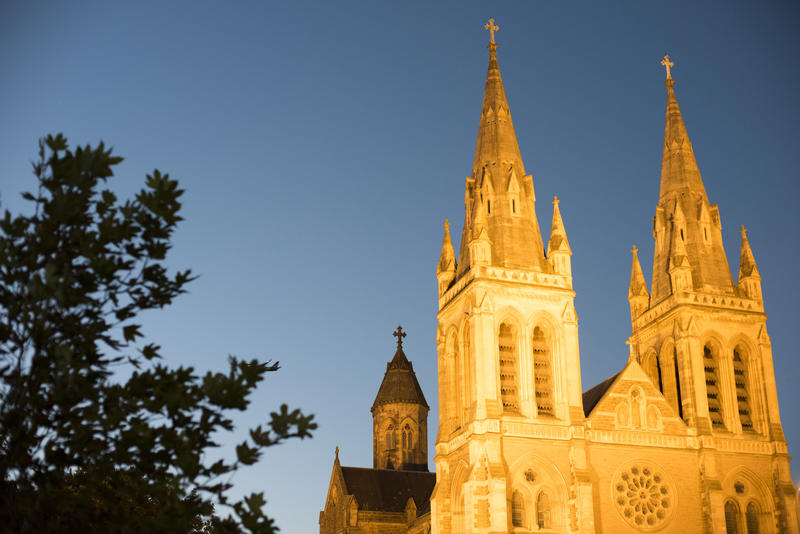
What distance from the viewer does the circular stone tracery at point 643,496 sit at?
1624 inches

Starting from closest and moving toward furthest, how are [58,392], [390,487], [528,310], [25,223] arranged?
1. [58,392]
2. [25,223]
3. [528,310]
4. [390,487]

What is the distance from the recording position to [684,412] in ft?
145

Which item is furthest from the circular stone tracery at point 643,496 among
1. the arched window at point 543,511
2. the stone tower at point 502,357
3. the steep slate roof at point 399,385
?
the steep slate roof at point 399,385

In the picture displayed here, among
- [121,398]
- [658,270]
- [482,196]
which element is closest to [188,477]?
[121,398]

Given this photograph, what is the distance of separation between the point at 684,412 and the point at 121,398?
1432 inches

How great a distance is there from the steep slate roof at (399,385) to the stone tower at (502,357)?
83.2 feet

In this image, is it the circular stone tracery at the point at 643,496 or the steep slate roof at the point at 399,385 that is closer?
the circular stone tracery at the point at 643,496

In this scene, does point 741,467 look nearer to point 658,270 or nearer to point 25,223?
point 658,270

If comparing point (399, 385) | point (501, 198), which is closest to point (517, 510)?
point (501, 198)

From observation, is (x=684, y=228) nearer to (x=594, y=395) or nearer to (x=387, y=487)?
(x=594, y=395)

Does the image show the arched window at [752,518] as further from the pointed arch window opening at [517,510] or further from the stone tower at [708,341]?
the pointed arch window opening at [517,510]

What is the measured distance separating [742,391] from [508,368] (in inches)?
488

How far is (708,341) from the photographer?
45.6 meters

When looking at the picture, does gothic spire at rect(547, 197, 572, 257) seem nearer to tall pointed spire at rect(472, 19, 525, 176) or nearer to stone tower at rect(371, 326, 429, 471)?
tall pointed spire at rect(472, 19, 525, 176)
